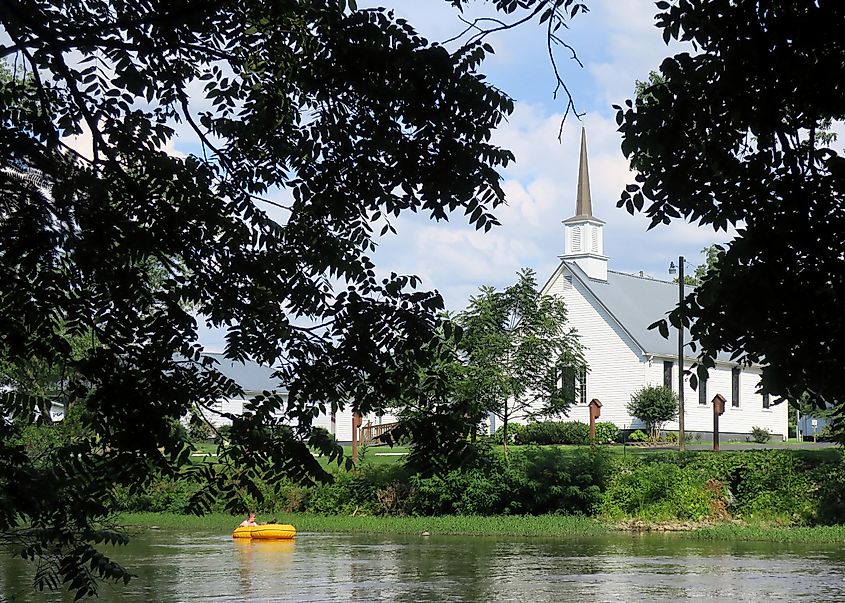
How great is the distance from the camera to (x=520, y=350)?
32406 mm

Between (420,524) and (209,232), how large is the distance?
22564 mm

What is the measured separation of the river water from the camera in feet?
57.8

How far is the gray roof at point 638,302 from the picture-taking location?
4516 centimetres

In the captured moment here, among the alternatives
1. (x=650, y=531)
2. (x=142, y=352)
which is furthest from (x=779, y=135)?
(x=650, y=531)

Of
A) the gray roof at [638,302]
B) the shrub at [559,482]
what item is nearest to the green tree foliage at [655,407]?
the gray roof at [638,302]

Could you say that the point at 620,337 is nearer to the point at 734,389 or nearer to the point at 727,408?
the point at 727,408

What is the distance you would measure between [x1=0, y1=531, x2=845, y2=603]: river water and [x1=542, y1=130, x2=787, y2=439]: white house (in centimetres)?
1763

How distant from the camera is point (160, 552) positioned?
25.0 metres

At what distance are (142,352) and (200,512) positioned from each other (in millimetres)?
1226

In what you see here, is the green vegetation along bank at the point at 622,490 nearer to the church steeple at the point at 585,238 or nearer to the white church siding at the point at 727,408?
the white church siding at the point at 727,408

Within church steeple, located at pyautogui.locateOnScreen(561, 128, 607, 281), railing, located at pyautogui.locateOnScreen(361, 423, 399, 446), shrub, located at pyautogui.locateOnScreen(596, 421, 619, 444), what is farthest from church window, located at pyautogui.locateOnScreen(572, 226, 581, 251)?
railing, located at pyautogui.locateOnScreen(361, 423, 399, 446)

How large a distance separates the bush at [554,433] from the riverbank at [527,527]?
1193cm

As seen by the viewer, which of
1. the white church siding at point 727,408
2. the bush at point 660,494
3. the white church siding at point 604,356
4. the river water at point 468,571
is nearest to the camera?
the river water at point 468,571

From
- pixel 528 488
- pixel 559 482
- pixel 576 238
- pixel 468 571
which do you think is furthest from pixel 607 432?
pixel 468 571
